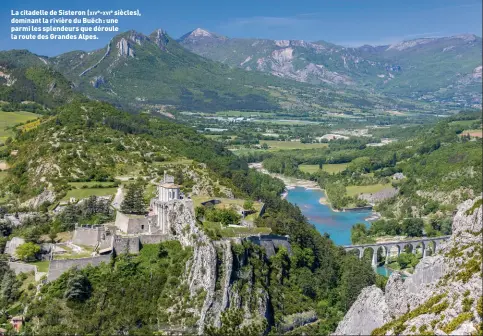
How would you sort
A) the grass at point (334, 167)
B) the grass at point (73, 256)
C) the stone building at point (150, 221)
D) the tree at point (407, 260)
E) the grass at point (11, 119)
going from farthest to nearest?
1. the grass at point (334, 167)
2. the grass at point (11, 119)
3. the tree at point (407, 260)
4. the stone building at point (150, 221)
5. the grass at point (73, 256)

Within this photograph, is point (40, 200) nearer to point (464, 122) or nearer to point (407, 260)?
point (407, 260)

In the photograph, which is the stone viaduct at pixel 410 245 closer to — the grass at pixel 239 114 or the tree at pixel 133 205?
the tree at pixel 133 205

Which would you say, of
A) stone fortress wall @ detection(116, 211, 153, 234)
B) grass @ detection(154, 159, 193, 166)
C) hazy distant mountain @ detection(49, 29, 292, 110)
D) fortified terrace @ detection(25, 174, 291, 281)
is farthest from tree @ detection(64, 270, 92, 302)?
hazy distant mountain @ detection(49, 29, 292, 110)

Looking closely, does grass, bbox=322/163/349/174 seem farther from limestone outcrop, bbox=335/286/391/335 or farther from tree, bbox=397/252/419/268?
limestone outcrop, bbox=335/286/391/335

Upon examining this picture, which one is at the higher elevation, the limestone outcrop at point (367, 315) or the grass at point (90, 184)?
the grass at point (90, 184)

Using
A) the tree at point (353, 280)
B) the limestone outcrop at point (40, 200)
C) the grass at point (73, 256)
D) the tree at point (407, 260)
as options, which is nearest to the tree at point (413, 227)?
the tree at point (407, 260)

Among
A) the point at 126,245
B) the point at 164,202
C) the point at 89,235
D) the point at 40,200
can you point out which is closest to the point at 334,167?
the point at 40,200
